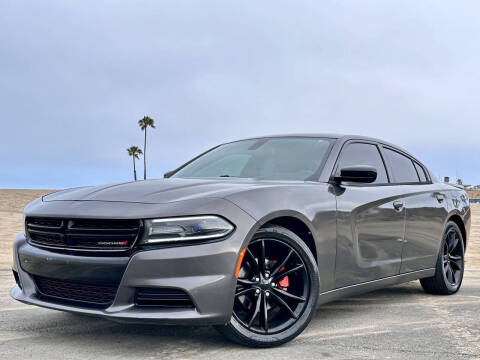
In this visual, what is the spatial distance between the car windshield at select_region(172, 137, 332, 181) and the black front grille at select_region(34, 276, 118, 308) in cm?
168

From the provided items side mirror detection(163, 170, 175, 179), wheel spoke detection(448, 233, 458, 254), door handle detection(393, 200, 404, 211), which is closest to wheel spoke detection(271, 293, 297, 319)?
door handle detection(393, 200, 404, 211)

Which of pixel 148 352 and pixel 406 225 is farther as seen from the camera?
pixel 406 225

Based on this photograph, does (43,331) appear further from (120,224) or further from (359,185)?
(359,185)

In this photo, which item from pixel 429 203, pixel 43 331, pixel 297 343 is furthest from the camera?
pixel 429 203

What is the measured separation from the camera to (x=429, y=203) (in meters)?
6.07

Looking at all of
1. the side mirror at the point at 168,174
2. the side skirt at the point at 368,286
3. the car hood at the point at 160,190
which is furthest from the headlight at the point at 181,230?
the side mirror at the point at 168,174

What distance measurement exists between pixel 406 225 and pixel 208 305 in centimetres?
259

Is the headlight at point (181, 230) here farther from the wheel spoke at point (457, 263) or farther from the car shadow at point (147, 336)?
the wheel spoke at point (457, 263)

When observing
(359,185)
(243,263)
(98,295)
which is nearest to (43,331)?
(98,295)

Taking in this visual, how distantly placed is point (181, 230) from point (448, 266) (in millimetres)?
3971

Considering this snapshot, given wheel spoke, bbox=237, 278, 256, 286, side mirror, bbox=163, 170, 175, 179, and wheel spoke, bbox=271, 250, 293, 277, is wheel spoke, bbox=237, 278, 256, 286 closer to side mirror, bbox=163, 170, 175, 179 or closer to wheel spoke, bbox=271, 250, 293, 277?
wheel spoke, bbox=271, 250, 293, 277

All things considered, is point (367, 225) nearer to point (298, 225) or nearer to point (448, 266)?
point (298, 225)

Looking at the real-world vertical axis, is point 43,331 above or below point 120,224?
below

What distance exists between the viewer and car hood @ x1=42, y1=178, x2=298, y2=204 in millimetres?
3816
